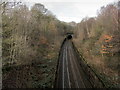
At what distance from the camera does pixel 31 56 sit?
54.7 ft

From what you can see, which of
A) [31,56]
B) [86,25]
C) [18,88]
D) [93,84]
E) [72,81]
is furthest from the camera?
[86,25]

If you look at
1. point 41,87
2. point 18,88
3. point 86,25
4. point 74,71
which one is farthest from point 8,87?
point 86,25

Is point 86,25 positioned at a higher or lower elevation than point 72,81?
higher

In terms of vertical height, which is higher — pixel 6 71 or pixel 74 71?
pixel 6 71

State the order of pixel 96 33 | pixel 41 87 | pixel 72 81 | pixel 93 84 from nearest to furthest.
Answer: pixel 41 87 < pixel 93 84 < pixel 72 81 < pixel 96 33

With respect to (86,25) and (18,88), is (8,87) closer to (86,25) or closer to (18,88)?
(18,88)

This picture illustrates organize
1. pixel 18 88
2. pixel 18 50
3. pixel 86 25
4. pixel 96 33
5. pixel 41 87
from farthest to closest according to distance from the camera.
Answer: pixel 86 25 → pixel 96 33 → pixel 18 50 → pixel 41 87 → pixel 18 88

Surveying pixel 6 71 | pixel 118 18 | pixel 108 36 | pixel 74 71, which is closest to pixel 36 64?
pixel 6 71

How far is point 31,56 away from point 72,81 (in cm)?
800

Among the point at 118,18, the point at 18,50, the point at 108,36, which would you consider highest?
the point at 118,18

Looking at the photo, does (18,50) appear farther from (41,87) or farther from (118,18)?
(118,18)

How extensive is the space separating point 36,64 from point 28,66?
2102 mm

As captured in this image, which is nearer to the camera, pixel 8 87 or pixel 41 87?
pixel 8 87

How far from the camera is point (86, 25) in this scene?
34375 millimetres
